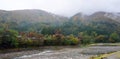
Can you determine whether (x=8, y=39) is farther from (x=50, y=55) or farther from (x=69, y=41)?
(x=69, y=41)

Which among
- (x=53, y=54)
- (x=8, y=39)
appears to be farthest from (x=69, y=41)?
(x=53, y=54)

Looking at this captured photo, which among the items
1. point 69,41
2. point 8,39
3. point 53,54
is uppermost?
point 8,39

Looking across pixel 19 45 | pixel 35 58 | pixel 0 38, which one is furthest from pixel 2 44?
pixel 35 58

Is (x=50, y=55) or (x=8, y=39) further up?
(x=8, y=39)

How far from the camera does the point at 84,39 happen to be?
151m

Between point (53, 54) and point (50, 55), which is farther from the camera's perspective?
point (53, 54)

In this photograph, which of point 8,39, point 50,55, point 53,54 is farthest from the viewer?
point 8,39

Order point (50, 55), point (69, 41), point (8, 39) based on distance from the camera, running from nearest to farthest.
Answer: point (50, 55)
point (8, 39)
point (69, 41)

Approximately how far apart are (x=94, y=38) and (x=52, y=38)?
1710 inches

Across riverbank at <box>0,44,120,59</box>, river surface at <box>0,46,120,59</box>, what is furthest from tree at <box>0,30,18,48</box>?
river surface at <box>0,46,120,59</box>

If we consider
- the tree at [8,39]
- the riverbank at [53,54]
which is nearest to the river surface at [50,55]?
the riverbank at [53,54]

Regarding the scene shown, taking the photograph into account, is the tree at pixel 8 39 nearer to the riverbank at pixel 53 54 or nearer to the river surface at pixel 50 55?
the riverbank at pixel 53 54

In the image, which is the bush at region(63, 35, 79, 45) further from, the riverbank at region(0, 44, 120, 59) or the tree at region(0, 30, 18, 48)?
the riverbank at region(0, 44, 120, 59)

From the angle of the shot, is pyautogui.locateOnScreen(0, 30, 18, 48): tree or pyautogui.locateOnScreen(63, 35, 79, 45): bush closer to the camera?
pyautogui.locateOnScreen(0, 30, 18, 48): tree
